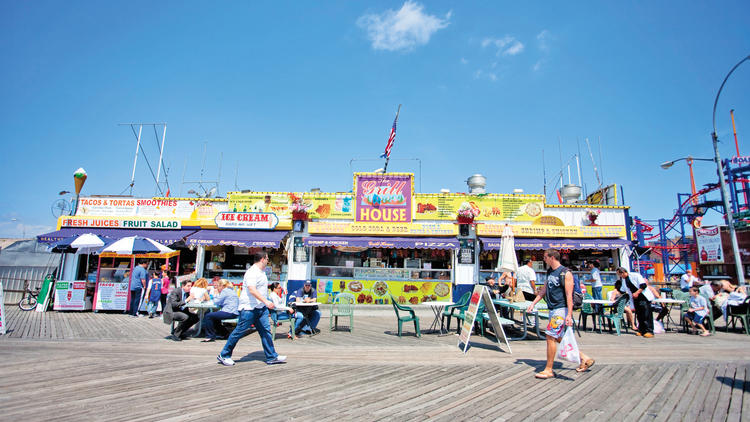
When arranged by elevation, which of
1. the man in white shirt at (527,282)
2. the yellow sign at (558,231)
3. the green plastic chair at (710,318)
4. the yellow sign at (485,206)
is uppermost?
the yellow sign at (485,206)

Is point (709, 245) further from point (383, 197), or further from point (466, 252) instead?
point (383, 197)

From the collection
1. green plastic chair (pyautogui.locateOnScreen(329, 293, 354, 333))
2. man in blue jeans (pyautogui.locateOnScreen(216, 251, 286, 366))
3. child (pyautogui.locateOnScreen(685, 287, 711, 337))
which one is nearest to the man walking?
man in blue jeans (pyautogui.locateOnScreen(216, 251, 286, 366))

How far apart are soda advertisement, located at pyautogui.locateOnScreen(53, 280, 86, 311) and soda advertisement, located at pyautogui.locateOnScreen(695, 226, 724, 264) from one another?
35465mm

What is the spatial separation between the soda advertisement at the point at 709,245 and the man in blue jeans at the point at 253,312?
31.8m

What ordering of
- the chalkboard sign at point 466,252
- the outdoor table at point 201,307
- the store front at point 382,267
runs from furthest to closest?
1. the chalkboard sign at point 466,252
2. the store front at point 382,267
3. the outdoor table at point 201,307

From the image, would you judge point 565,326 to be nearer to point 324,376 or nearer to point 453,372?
point 453,372

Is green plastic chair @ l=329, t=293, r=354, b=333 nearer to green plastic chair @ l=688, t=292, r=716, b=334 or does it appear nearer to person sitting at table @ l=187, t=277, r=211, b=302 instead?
person sitting at table @ l=187, t=277, r=211, b=302

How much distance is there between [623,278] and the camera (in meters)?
9.42

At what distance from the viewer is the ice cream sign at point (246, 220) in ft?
49.9

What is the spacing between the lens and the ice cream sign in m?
15.2

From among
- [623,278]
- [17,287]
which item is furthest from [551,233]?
[17,287]

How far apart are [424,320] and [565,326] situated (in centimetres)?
661

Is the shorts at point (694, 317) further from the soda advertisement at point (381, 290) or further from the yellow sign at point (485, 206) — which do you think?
the soda advertisement at point (381, 290)

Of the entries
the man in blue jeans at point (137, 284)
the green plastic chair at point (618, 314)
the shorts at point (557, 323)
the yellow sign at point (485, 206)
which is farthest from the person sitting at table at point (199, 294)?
the green plastic chair at point (618, 314)
